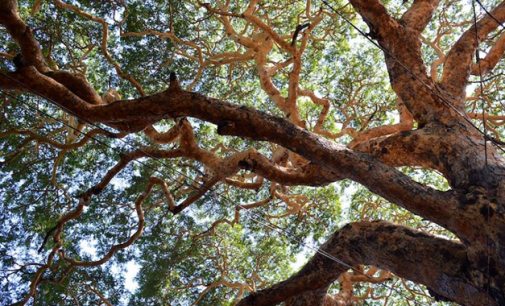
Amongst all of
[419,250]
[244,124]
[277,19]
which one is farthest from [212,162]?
[277,19]

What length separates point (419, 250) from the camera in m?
3.15

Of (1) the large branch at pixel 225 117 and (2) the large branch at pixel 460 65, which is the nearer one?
→ (1) the large branch at pixel 225 117

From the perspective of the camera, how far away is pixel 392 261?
3.26 m

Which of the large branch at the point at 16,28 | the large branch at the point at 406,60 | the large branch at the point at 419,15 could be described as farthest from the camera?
the large branch at the point at 419,15

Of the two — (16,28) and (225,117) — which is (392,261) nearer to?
(225,117)

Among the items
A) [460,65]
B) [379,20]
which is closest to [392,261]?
[460,65]

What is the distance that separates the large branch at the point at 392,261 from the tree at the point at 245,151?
0.04 feet

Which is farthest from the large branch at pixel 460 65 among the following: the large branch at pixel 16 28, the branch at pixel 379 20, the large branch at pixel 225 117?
the large branch at pixel 16 28

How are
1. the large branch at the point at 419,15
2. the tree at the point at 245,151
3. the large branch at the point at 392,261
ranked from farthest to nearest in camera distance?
the large branch at the point at 419,15
the tree at the point at 245,151
the large branch at the point at 392,261

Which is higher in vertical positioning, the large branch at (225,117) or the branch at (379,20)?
the branch at (379,20)

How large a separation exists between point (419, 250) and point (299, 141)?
117cm

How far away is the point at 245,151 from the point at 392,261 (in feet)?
5.26

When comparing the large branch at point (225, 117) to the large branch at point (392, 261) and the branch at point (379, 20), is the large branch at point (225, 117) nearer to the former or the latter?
the large branch at point (392, 261)

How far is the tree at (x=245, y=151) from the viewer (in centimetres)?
328
